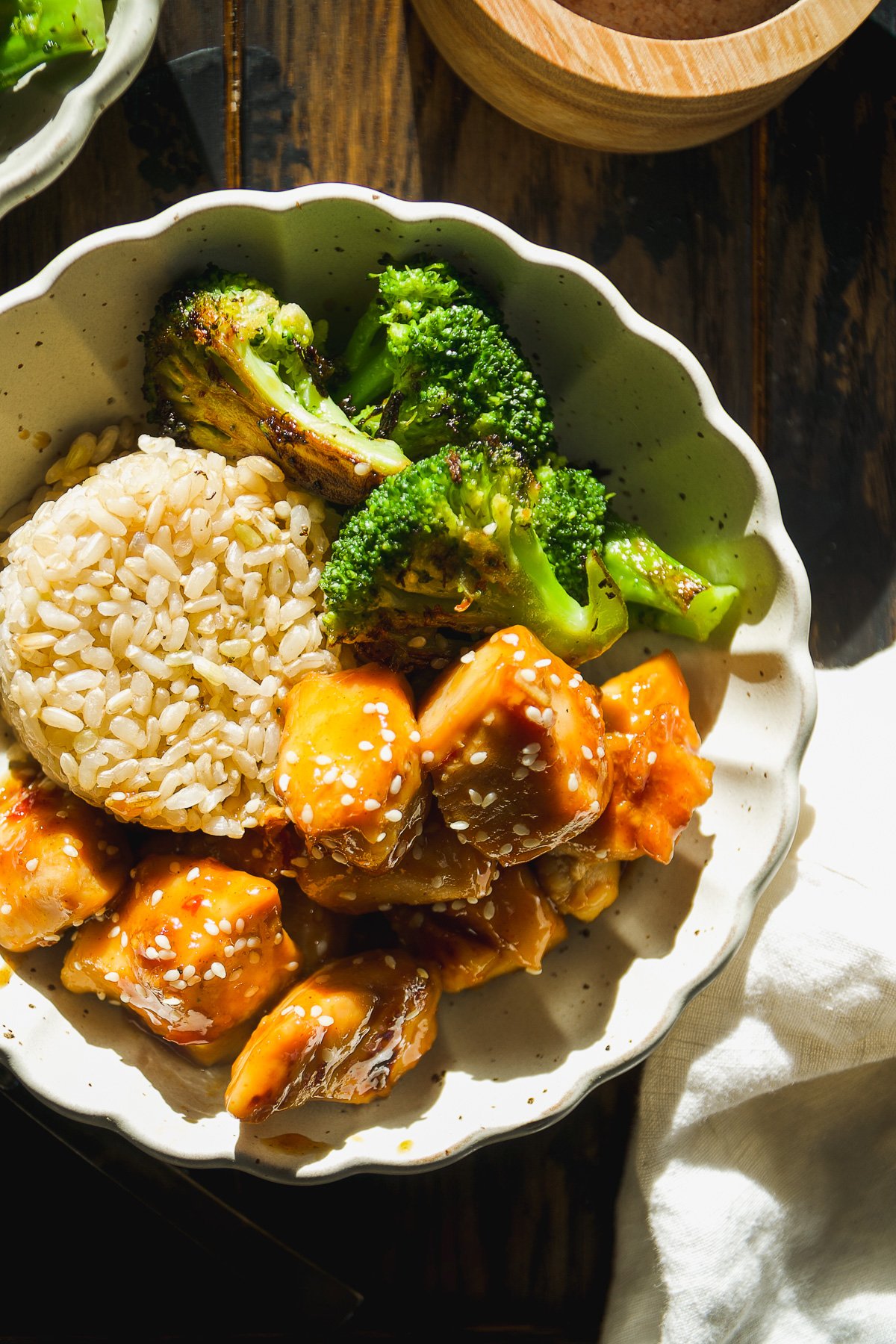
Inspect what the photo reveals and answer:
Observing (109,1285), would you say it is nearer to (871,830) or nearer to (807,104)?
(871,830)

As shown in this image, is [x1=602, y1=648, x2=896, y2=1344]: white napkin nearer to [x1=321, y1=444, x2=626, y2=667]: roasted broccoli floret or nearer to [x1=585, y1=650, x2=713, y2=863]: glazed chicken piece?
[x1=585, y1=650, x2=713, y2=863]: glazed chicken piece

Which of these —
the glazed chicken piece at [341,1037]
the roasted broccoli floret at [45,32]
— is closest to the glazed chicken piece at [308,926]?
the glazed chicken piece at [341,1037]

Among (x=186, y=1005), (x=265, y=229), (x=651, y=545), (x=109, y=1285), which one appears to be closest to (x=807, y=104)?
(x=651, y=545)

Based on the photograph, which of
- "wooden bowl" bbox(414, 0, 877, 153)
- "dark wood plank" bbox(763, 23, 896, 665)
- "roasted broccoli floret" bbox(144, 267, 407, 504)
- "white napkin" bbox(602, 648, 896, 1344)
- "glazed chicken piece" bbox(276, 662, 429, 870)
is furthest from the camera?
"dark wood plank" bbox(763, 23, 896, 665)

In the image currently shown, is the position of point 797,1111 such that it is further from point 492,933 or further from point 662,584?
point 662,584

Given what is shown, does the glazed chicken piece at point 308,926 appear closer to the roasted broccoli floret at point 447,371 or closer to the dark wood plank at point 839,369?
the roasted broccoli floret at point 447,371

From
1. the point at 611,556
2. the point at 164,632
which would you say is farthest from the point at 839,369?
the point at 164,632

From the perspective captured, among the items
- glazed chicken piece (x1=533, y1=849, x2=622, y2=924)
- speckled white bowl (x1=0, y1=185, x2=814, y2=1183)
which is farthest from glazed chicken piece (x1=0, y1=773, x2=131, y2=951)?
glazed chicken piece (x1=533, y1=849, x2=622, y2=924)
